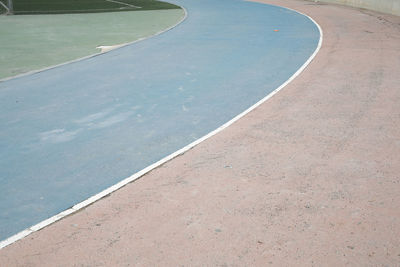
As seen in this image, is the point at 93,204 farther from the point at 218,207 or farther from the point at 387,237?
the point at 387,237

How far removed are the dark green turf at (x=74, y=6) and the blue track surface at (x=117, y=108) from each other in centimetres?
1032

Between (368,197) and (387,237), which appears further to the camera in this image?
(368,197)

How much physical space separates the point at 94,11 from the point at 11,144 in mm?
19107

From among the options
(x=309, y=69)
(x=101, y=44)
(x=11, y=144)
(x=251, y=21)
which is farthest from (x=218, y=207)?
(x=251, y=21)

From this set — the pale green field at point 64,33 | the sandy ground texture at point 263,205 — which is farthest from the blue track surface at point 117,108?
the pale green field at point 64,33

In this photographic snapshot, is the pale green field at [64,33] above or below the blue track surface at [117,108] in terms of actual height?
below

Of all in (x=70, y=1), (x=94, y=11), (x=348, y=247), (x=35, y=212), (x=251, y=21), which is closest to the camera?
(x=348, y=247)

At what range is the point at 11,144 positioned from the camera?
780 centimetres

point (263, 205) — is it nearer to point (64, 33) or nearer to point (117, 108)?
Result: point (117, 108)

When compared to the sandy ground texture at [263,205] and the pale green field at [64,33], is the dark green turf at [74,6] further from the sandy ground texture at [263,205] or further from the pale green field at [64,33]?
the sandy ground texture at [263,205]

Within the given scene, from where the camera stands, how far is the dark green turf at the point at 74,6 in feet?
84.0

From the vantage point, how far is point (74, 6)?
2730 cm

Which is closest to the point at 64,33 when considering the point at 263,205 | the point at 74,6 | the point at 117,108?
the point at 74,6

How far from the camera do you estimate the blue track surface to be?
650 cm
